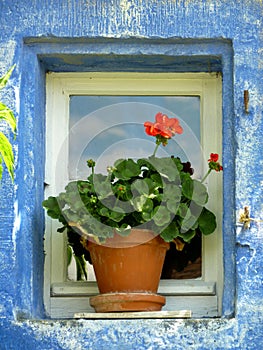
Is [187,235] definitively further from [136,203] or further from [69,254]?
[69,254]

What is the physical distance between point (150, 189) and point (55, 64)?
0.72 meters

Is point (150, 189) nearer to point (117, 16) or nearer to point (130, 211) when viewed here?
point (130, 211)

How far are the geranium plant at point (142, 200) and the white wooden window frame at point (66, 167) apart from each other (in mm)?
148

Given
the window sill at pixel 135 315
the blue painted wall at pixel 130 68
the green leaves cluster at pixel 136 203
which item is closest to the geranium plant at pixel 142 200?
the green leaves cluster at pixel 136 203

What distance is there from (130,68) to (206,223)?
0.74 metres

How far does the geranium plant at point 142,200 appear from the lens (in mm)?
4086

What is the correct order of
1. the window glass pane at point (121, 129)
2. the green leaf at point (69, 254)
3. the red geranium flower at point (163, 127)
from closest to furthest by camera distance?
the red geranium flower at point (163, 127) < the green leaf at point (69, 254) < the window glass pane at point (121, 129)

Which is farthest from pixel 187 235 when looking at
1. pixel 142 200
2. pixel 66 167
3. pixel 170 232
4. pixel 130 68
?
pixel 130 68

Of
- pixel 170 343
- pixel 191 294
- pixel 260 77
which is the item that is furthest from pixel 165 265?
pixel 260 77

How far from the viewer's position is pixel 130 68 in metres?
4.47

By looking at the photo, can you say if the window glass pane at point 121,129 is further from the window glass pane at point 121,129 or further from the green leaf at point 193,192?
the green leaf at point 193,192

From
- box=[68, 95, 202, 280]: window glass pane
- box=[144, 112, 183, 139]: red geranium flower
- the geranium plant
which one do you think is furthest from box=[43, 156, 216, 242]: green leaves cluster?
box=[68, 95, 202, 280]: window glass pane

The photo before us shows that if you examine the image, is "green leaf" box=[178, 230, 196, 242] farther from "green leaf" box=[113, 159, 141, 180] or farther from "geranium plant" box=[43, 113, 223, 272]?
"green leaf" box=[113, 159, 141, 180]

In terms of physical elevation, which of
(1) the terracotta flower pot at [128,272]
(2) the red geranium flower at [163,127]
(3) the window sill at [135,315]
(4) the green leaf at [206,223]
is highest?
(2) the red geranium flower at [163,127]
